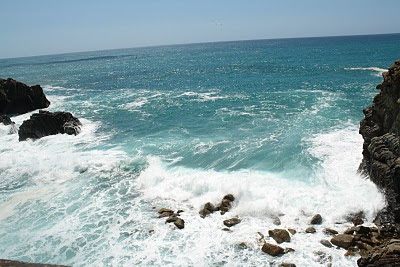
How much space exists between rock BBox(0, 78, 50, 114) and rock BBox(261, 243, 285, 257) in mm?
45634

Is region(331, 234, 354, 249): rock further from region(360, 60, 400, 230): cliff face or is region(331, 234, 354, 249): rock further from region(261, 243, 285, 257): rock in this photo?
region(360, 60, 400, 230): cliff face

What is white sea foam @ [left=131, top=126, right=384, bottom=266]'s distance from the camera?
14.6 m

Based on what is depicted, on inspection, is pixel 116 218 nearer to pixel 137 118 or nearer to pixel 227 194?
pixel 227 194

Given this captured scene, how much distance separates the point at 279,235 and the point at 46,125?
2932cm

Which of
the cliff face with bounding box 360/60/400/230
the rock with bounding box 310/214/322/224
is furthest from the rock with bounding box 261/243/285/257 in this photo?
the cliff face with bounding box 360/60/400/230

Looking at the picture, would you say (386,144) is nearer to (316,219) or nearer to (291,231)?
(316,219)

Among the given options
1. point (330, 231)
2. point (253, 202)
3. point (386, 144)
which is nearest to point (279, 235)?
point (330, 231)

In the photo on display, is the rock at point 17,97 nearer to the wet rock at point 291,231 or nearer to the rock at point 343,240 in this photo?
the wet rock at point 291,231

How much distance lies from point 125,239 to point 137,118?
2596 cm

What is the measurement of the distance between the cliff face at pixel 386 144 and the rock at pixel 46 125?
1157 inches

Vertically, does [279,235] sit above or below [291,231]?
above

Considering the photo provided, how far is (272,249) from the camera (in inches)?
561

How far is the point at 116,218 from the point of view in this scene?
18234 millimetres

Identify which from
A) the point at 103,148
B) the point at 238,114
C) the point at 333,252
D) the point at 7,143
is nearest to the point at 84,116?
the point at 7,143
